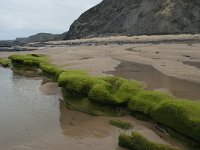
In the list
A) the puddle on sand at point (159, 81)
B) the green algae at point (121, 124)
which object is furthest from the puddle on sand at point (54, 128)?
the puddle on sand at point (159, 81)

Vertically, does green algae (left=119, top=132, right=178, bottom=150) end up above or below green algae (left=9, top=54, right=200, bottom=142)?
below

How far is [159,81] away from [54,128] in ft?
31.7

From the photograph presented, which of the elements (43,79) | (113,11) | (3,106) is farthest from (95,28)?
(3,106)

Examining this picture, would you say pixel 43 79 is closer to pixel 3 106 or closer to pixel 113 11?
pixel 3 106

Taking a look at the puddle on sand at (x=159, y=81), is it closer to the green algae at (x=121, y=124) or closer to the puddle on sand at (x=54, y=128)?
the green algae at (x=121, y=124)

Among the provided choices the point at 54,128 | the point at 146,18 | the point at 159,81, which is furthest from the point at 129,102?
the point at 146,18

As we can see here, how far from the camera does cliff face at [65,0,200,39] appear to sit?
99438 mm

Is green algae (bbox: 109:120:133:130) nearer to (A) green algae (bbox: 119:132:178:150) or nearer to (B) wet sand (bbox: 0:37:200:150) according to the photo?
(B) wet sand (bbox: 0:37:200:150)

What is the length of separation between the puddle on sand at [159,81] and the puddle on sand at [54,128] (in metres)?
5.19

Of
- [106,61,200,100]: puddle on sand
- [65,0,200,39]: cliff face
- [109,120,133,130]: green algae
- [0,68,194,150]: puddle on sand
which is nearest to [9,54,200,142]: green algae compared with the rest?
[0,68,194,150]: puddle on sand

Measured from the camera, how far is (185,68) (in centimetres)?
2492

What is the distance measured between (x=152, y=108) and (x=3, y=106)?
7.64 meters

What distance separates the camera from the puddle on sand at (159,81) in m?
17.1

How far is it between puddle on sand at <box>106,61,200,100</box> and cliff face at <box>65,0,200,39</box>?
2862 inches
